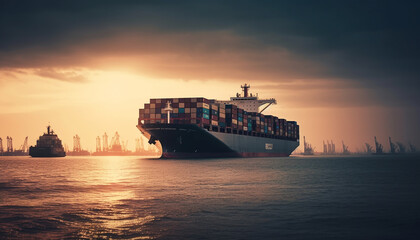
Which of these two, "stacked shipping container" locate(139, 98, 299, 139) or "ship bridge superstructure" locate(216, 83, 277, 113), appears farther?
"ship bridge superstructure" locate(216, 83, 277, 113)

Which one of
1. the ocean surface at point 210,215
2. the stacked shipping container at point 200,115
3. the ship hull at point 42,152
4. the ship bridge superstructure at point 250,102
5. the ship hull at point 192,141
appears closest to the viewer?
the ocean surface at point 210,215

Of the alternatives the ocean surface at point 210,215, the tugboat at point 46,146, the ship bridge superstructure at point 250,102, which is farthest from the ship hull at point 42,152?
the ocean surface at point 210,215

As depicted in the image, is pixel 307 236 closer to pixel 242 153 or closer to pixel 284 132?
pixel 242 153

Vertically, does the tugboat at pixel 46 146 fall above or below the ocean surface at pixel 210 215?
above

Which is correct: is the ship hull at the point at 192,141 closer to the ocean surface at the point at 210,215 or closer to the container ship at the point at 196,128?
the container ship at the point at 196,128

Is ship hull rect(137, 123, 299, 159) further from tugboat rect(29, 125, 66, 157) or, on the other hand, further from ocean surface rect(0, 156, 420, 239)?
tugboat rect(29, 125, 66, 157)

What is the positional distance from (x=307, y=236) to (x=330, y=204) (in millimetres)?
8562

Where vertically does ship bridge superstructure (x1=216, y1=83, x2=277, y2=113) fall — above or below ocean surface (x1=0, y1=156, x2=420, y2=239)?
above

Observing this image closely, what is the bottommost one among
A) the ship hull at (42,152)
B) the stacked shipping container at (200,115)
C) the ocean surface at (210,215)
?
the ocean surface at (210,215)

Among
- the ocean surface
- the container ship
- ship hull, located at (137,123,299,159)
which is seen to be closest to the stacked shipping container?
the container ship

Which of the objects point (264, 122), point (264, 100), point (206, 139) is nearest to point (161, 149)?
point (206, 139)

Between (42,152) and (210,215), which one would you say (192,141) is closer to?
(210,215)

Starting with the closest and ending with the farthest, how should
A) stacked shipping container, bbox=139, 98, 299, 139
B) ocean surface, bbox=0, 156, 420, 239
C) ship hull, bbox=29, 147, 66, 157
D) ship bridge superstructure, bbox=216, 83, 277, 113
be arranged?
ocean surface, bbox=0, 156, 420, 239
stacked shipping container, bbox=139, 98, 299, 139
ship bridge superstructure, bbox=216, 83, 277, 113
ship hull, bbox=29, 147, 66, 157

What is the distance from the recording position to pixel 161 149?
3506 inches
